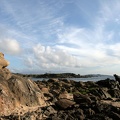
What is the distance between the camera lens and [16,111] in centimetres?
2331

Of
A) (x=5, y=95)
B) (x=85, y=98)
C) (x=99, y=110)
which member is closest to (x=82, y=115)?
(x=99, y=110)

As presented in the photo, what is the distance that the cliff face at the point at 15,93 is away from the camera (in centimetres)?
2344

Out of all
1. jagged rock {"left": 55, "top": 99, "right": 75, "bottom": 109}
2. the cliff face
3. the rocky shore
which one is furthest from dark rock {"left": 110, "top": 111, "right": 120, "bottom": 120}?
the cliff face

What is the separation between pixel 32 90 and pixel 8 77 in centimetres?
286

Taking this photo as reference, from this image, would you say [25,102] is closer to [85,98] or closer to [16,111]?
[16,111]

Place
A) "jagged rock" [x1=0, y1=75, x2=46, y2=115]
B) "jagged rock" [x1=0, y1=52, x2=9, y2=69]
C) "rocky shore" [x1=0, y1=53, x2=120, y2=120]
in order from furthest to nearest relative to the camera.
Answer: "jagged rock" [x1=0, y1=52, x2=9, y2=69] → "jagged rock" [x1=0, y1=75, x2=46, y2=115] → "rocky shore" [x1=0, y1=53, x2=120, y2=120]

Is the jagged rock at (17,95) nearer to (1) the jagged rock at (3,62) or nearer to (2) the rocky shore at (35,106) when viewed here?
(2) the rocky shore at (35,106)

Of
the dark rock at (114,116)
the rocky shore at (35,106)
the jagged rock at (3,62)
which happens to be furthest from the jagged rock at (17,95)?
the dark rock at (114,116)

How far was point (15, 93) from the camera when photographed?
25375 millimetres

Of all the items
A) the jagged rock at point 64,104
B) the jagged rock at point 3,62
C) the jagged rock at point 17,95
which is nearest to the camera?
the jagged rock at point 17,95

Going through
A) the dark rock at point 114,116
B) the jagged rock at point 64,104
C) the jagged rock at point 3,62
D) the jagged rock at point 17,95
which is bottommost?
the dark rock at point 114,116

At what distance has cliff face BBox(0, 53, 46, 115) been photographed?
23444mm

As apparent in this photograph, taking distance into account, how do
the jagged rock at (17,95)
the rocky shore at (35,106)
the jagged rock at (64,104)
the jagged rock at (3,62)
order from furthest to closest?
the jagged rock at (3,62), the jagged rock at (64,104), the jagged rock at (17,95), the rocky shore at (35,106)

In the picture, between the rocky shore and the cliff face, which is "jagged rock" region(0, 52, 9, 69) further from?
the rocky shore
